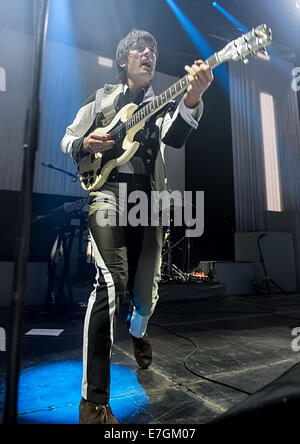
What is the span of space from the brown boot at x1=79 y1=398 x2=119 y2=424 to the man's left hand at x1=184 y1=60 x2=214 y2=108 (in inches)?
59.4

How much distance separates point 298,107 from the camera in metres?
9.47

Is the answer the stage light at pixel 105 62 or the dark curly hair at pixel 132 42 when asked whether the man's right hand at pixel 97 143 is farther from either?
the stage light at pixel 105 62

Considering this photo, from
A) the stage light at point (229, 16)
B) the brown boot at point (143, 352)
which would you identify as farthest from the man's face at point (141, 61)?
the stage light at point (229, 16)

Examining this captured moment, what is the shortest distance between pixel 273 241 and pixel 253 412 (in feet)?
22.7

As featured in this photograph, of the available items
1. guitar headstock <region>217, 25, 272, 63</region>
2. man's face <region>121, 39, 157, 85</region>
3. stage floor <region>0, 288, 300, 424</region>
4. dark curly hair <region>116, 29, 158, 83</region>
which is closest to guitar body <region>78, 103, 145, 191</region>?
man's face <region>121, 39, 157, 85</region>

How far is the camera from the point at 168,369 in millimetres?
1858

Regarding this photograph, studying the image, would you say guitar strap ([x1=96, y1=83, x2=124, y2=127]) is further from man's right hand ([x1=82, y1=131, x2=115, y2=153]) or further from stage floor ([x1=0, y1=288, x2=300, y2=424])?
stage floor ([x1=0, y1=288, x2=300, y2=424])

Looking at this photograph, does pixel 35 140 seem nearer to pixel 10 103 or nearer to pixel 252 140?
pixel 10 103

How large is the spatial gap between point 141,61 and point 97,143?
695 millimetres

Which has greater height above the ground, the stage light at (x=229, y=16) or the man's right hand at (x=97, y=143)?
the stage light at (x=229, y=16)

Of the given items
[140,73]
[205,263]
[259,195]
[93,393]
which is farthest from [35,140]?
[259,195]

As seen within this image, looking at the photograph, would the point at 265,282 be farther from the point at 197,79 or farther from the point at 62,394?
the point at 197,79

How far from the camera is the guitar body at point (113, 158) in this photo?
147 cm

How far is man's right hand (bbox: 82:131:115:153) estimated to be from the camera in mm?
1438
